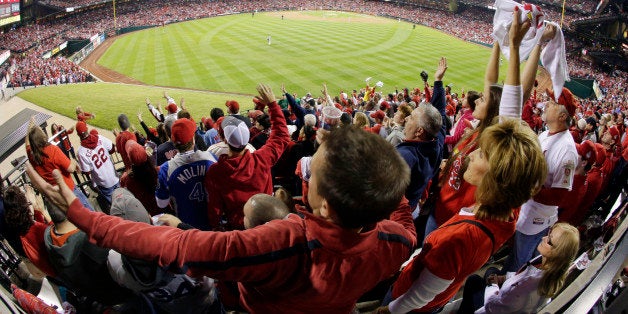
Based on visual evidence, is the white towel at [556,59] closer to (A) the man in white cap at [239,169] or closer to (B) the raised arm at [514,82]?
(B) the raised arm at [514,82]

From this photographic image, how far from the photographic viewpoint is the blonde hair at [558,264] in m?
2.53

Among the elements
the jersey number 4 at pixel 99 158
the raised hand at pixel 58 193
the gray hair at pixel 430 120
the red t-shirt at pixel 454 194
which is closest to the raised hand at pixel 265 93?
the gray hair at pixel 430 120

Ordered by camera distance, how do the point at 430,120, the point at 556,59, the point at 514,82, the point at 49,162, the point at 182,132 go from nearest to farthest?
the point at 514,82, the point at 556,59, the point at 430,120, the point at 182,132, the point at 49,162

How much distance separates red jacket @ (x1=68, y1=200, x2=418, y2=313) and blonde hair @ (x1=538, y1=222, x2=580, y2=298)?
56.8 inches

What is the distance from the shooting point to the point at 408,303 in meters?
2.26

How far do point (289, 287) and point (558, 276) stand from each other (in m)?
2.09

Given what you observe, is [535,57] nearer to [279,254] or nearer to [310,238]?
[310,238]

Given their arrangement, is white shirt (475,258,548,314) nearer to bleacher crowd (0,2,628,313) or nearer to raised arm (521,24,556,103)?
bleacher crowd (0,2,628,313)

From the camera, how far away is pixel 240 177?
360cm

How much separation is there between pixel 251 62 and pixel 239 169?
93.0ft

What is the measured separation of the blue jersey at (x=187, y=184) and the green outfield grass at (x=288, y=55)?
67.0ft

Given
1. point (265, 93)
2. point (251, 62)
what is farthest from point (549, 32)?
point (251, 62)

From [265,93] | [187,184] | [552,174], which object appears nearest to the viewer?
[552,174]

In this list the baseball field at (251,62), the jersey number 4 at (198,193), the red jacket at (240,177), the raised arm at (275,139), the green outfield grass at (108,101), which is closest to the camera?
the red jacket at (240,177)
